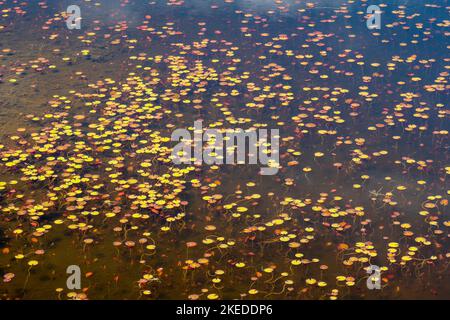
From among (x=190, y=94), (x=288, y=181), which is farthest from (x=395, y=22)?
(x=288, y=181)

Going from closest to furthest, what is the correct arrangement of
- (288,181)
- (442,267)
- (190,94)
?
(442,267), (288,181), (190,94)

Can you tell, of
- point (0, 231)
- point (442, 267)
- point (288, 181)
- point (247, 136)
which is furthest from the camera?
point (247, 136)

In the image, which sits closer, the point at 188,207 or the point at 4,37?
the point at 188,207

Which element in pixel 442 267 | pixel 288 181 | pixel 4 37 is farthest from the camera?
pixel 4 37

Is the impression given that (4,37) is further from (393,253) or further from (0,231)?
(393,253)

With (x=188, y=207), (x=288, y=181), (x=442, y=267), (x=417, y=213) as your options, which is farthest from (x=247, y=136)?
(x=442, y=267)

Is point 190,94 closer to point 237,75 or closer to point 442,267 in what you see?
point 237,75
